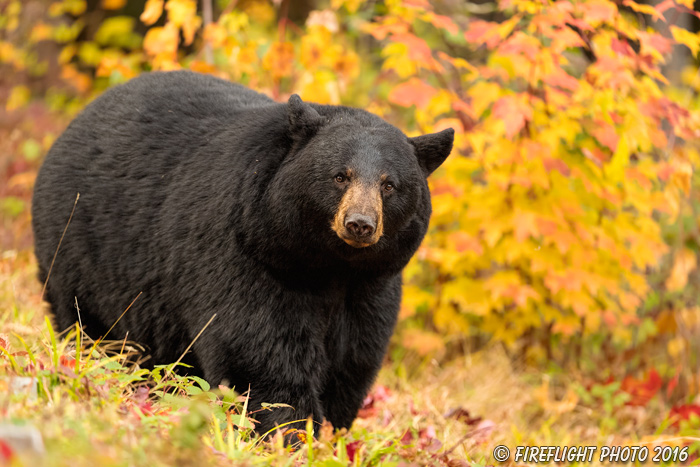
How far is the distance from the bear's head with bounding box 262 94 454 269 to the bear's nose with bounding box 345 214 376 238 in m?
0.02

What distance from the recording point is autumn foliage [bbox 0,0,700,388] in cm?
510

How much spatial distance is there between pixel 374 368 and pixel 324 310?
49 centimetres

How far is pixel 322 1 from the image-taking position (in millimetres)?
12695

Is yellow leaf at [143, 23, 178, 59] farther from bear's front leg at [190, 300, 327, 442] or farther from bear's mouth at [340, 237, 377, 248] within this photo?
bear's mouth at [340, 237, 377, 248]

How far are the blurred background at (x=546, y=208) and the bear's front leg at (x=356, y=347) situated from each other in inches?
62.9

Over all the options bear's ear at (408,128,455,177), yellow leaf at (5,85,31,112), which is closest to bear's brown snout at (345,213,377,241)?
bear's ear at (408,128,455,177)

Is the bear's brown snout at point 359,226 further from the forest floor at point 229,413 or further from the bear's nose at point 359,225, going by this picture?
the forest floor at point 229,413

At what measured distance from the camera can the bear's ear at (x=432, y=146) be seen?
3.80 meters

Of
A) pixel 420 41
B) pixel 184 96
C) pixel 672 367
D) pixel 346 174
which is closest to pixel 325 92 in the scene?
pixel 420 41

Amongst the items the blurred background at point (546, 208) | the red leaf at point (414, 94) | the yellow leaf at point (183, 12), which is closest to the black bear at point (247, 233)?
the blurred background at point (546, 208)

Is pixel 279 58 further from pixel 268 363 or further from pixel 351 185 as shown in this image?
pixel 268 363

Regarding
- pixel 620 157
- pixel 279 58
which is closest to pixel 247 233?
pixel 620 157

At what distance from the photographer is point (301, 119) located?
11.9ft

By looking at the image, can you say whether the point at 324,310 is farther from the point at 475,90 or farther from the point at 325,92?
the point at 325,92
